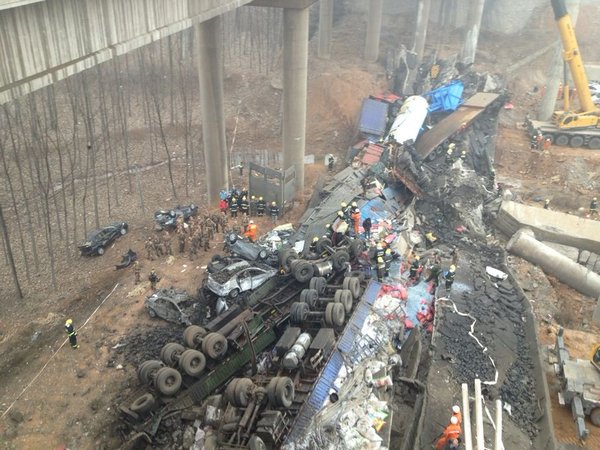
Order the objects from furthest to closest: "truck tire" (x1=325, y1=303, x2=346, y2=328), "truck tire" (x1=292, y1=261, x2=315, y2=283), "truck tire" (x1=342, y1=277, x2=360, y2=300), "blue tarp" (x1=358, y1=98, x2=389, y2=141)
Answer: "blue tarp" (x1=358, y1=98, x2=389, y2=141) < "truck tire" (x1=292, y1=261, x2=315, y2=283) < "truck tire" (x1=342, y1=277, x2=360, y2=300) < "truck tire" (x1=325, y1=303, x2=346, y2=328)

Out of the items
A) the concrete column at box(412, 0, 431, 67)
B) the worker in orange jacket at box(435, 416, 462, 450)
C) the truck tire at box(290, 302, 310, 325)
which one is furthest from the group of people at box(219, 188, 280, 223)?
the concrete column at box(412, 0, 431, 67)

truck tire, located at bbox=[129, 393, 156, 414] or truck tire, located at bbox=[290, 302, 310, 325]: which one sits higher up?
truck tire, located at bbox=[290, 302, 310, 325]

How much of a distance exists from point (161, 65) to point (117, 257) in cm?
2128

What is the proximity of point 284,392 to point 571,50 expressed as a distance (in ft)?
81.0

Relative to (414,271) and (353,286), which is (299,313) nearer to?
(353,286)

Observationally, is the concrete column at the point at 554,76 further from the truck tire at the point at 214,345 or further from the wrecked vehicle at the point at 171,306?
the truck tire at the point at 214,345

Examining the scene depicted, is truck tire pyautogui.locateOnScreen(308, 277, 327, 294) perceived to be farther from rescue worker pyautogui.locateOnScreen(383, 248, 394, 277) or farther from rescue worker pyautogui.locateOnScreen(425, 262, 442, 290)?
rescue worker pyautogui.locateOnScreen(425, 262, 442, 290)

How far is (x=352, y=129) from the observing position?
32156mm

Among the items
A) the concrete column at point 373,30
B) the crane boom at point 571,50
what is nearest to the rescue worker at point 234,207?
the crane boom at point 571,50

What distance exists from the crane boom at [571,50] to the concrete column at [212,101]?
17036 millimetres

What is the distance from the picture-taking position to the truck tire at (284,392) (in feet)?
33.0

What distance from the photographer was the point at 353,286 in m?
13.6

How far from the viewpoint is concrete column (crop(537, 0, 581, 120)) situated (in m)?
28.4

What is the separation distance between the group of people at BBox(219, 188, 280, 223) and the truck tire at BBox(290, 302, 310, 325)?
8.67 meters
